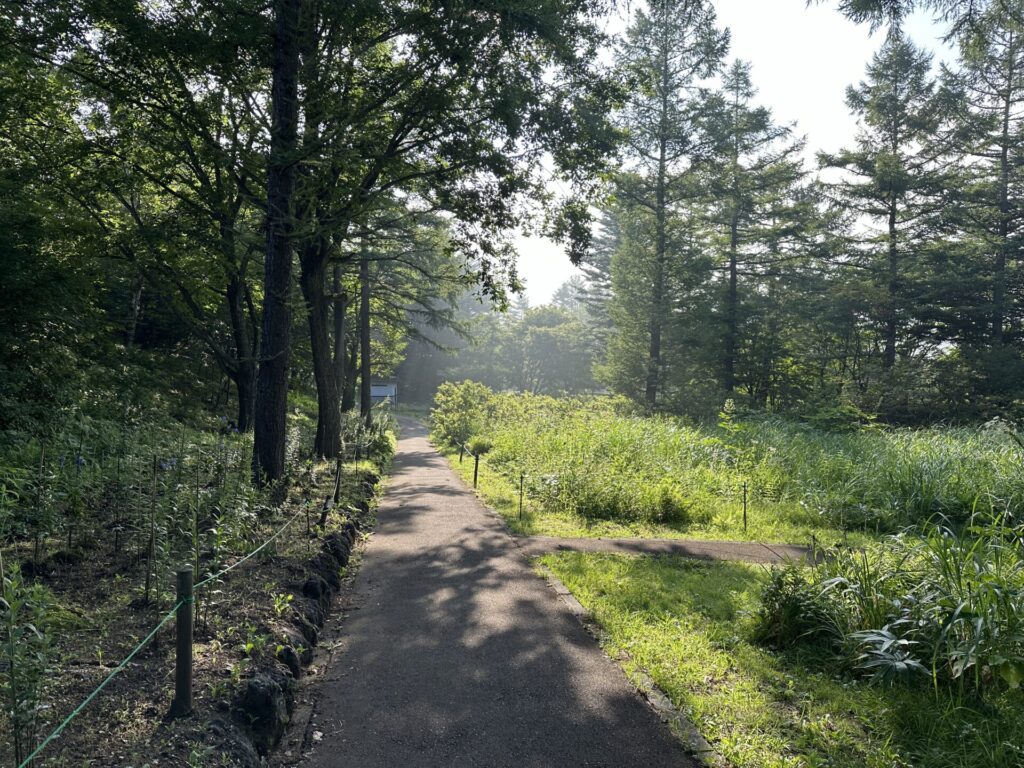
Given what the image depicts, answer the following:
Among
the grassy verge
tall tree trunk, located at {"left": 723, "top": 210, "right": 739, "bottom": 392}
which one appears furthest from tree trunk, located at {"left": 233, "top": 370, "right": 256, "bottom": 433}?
tall tree trunk, located at {"left": 723, "top": 210, "right": 739, "bottom": 392}

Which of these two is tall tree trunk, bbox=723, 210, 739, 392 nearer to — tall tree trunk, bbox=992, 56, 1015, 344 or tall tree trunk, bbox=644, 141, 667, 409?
tall tree trunk, bbox=644, 141, 667, 409

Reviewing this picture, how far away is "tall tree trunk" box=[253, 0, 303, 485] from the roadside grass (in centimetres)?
540

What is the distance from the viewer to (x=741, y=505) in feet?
34.5

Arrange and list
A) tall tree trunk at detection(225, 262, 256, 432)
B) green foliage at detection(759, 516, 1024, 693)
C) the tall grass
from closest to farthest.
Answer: green foliage at detection(759, 516, 1024, 693), the tall grass, tall tree trunk at detection(225, 262, 256, 432)

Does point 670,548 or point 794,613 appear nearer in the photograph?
point 794,613

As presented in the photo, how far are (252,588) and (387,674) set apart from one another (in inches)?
58.1

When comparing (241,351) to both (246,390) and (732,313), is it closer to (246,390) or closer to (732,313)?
(246,390)

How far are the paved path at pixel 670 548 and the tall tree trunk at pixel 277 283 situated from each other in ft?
13.1

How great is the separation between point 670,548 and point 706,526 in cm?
175

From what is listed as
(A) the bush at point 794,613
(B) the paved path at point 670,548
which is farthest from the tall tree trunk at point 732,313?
(A) the bush at point 794,613

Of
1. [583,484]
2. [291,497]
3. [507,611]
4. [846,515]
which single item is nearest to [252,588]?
[507,611]

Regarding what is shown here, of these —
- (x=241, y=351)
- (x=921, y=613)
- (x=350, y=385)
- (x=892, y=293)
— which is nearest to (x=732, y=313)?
(x=892, y=293)

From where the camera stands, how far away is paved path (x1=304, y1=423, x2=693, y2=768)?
348cm

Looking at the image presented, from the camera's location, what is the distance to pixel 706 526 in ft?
31.5
